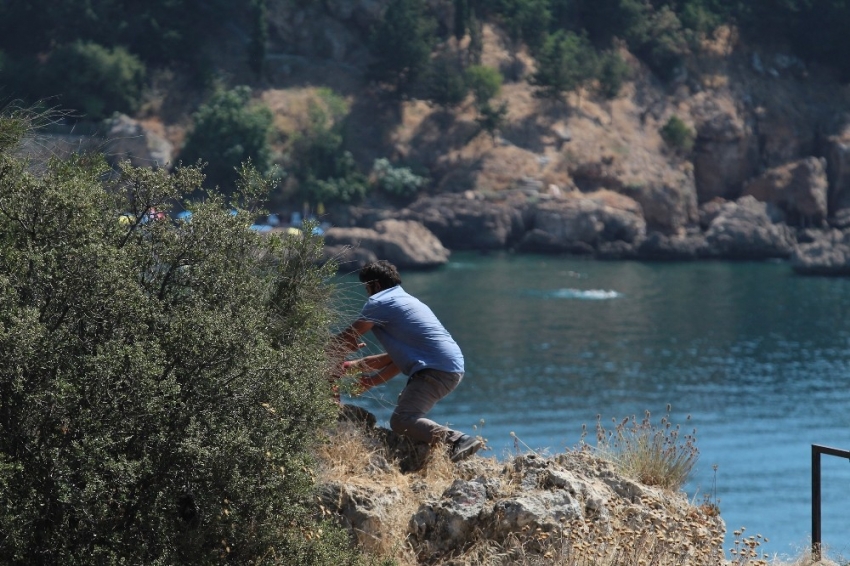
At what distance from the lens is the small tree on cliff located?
606cm

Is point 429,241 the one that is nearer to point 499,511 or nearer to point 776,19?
point 776,19

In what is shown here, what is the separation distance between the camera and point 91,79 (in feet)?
222

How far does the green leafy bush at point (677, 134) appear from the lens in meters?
74.6

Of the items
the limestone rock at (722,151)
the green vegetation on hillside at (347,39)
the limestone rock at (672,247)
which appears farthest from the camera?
the limestone rock at (722,151)

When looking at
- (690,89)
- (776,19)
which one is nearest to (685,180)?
(690,89)

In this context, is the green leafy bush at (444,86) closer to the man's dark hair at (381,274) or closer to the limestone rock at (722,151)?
the limestone rock at (722,151)

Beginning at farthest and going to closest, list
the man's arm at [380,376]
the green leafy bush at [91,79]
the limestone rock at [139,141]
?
the green leafy bush at [91,79] < the limestone rock at [139,141] < the man's arm at [380,376]

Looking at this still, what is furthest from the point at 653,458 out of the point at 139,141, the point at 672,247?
the point at 672,247

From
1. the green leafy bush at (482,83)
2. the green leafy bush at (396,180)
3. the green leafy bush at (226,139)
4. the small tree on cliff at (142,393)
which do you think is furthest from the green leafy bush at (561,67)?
the small tree on cliff at (142,393)

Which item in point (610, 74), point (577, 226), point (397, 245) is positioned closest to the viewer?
point (397, 245)

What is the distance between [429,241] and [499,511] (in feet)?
184

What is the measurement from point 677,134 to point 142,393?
70.8m

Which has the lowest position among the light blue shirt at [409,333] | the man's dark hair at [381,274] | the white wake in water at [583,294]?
the white wake in water at [583,294]

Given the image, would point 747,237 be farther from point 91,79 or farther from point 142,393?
point 142,393
